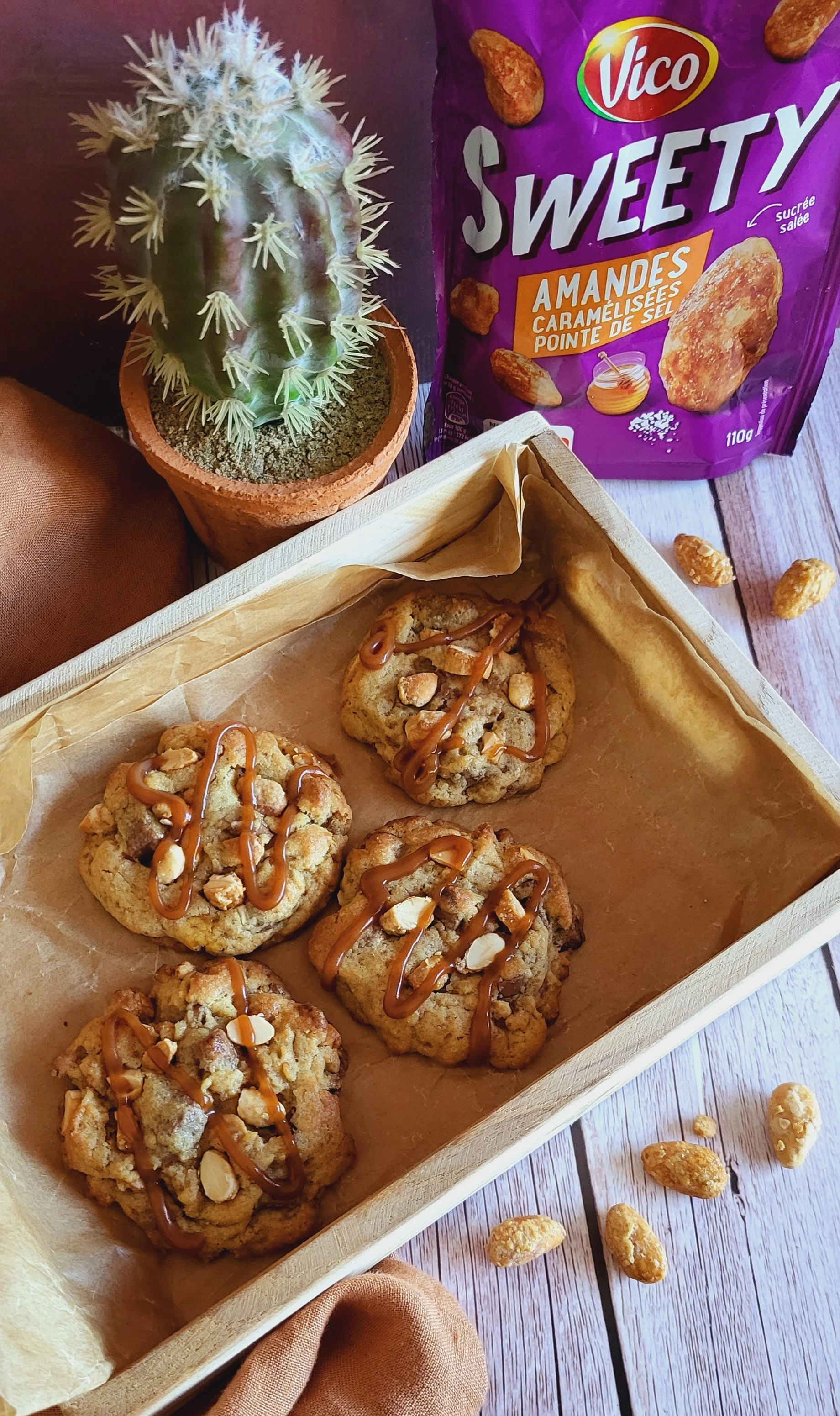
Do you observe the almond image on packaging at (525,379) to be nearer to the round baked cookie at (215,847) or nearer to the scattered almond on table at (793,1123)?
the round baked cookie at (215,847)

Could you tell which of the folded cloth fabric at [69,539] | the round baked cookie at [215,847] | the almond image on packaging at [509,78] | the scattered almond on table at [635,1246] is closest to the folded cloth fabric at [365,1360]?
the scattered almond on table at [635,1246]

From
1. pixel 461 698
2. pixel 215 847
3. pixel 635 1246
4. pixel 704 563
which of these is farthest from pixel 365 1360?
pixel 704 563

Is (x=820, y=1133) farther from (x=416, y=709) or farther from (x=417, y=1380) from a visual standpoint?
(x=416, y=709)

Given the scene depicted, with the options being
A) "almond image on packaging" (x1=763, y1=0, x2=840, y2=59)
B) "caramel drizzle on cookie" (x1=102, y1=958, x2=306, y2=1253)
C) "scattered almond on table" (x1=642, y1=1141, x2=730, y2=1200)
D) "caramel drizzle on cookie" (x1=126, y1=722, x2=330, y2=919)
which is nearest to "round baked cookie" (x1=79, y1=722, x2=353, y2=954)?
"caramel drizzle on cookie" (x1=126, y1=722, x2=330, y2=919)

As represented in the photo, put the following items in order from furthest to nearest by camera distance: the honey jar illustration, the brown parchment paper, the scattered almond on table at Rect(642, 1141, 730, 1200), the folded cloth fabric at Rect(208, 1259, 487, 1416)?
the honey jar illustration < the scattered almond on table at Rect(642, 1141, 730, 1200) < the brown parchment paper < the folded cloth fabric at Rect(208, 1259, 487, 1416)

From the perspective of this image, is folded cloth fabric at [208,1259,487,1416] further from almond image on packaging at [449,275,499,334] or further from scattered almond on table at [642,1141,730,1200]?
Answer: almond image on packaging at [449,275,499,334]

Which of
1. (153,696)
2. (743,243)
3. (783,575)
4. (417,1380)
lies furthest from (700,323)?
(417,1380)

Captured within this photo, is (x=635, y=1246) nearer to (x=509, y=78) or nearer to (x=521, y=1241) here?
(x=521, y=1241)
